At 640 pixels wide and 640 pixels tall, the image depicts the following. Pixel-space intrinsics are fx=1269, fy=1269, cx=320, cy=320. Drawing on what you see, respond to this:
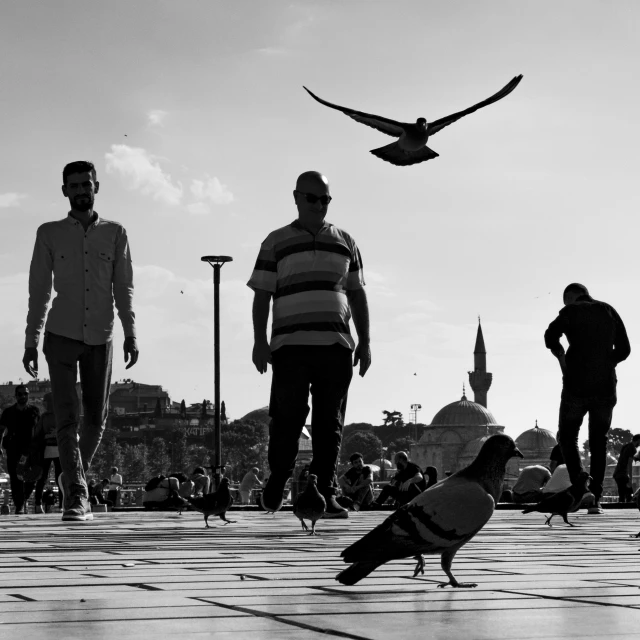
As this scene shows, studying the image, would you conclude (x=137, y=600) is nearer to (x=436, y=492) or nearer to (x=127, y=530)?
(x=436, y=492)

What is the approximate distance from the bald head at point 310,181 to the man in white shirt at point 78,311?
1494 mm

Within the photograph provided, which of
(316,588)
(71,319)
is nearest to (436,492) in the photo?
(316,588)

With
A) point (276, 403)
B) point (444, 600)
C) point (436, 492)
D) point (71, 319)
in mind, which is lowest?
point (444, 600)

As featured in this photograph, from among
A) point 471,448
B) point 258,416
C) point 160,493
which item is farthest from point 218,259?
point 258,416

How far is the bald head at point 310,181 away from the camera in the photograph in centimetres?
636

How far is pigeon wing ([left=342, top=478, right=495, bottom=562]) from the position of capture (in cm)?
301

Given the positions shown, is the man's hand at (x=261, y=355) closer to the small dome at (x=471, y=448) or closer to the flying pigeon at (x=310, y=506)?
the flying pigeon at (x=310, y=506)

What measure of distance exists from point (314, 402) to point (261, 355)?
0.40 metres

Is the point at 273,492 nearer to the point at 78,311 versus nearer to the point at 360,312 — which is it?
the point at 360,312

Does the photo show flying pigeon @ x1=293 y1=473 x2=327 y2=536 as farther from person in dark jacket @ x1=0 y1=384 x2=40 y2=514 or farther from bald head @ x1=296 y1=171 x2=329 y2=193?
person in dark jacket @ x1=0 y1=384 x2=40 y2=514

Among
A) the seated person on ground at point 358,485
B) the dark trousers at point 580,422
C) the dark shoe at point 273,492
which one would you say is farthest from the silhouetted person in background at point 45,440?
the dark shoe at point 273,492

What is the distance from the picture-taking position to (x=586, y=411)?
370 inches

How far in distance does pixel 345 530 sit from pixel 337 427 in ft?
1.87

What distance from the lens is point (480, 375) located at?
163375 millimetres
